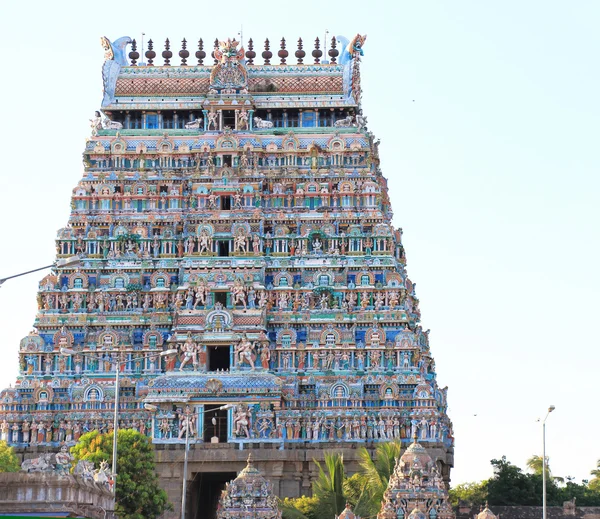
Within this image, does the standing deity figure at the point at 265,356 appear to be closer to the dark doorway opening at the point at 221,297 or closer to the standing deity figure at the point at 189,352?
the standing deity figure at the point at 189,352

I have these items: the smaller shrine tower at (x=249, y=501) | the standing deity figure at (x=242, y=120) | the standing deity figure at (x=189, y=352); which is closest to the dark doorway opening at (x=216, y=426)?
the standing deity figure at (x=189, y=352)

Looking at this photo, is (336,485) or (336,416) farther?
(336,416)

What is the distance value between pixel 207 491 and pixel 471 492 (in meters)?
29.0

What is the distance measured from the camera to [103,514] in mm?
73438

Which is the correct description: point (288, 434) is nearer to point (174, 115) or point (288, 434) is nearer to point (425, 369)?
point (425, 369)

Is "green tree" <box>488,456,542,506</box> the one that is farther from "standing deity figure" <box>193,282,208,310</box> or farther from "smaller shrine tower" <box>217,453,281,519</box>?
"smaller shrine tower" <box>217,453,281,519</box>

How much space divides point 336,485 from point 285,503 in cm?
425

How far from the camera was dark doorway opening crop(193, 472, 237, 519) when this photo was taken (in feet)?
357

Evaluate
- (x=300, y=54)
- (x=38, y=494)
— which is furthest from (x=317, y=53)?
(x=38, y=494)

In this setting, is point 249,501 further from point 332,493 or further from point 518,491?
point 518,491

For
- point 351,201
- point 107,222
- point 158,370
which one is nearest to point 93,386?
point 158,370

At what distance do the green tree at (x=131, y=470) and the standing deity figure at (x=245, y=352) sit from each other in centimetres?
1332

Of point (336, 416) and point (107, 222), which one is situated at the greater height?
point (107, 222)

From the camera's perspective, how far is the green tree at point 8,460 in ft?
309
